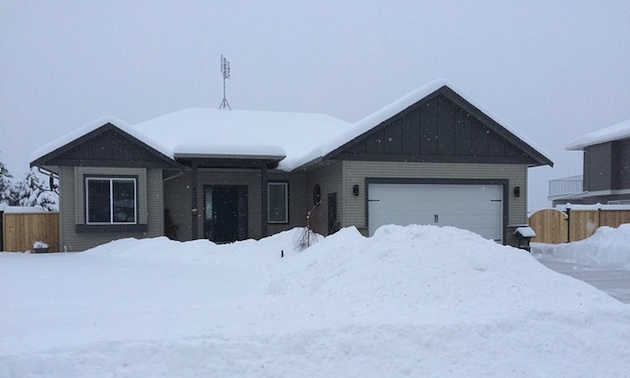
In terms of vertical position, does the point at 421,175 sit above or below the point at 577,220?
above

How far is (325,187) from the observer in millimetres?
A: 15867

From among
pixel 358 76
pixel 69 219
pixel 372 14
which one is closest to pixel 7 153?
pixel 358 76

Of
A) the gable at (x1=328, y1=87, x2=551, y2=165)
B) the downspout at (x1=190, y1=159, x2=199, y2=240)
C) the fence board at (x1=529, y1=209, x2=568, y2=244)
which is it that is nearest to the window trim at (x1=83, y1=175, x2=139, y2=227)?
the downspout at (x1=190, y1=159, x2=199, y2=240)

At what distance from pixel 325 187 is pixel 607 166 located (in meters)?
16.6

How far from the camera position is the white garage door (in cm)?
1451

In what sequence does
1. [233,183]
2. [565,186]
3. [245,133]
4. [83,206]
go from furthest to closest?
[565,186], [245,133], [233,183], [83,206]

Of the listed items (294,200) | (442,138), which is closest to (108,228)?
(294,200)

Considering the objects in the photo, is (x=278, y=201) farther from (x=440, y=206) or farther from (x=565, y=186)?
(x=565, y=186)

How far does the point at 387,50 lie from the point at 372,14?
47.1 m

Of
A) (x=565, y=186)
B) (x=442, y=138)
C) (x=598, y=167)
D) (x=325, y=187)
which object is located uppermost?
(x=442, y=138)

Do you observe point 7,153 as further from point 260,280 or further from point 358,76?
point 260,280

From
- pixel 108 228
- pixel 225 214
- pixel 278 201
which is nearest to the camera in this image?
pixel 108 228

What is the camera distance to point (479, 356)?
4820 millimetres

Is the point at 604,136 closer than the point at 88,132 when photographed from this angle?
No
